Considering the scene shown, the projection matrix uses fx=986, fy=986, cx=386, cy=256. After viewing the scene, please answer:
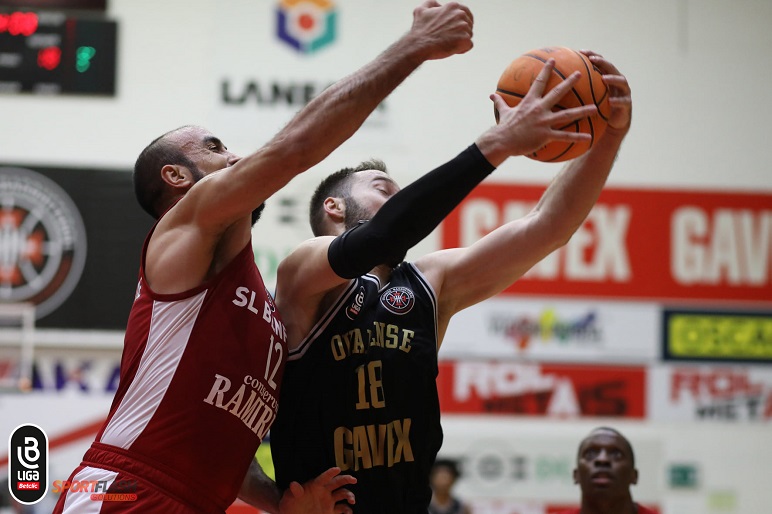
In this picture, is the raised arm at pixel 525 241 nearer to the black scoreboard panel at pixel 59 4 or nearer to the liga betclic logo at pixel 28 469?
the liga betclic logo at pixel 28 469

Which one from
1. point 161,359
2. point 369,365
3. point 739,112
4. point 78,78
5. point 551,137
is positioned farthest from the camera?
point 739,112

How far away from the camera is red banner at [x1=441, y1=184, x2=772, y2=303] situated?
357 inches

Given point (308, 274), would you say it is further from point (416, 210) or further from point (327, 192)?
point (327, 192)

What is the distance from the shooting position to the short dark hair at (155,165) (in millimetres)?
3492

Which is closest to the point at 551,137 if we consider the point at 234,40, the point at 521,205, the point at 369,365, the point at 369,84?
the point at 369,84

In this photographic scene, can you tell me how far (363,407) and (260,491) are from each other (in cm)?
51

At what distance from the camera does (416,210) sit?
2.93m

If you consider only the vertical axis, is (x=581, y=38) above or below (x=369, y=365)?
above

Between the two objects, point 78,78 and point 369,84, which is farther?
point 78,78

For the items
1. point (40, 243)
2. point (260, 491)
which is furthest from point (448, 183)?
point (40, 243)

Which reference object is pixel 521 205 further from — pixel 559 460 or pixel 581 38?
pixel 559 460

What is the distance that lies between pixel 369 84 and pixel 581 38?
22.5 ft

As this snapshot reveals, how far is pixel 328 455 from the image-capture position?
3.39m

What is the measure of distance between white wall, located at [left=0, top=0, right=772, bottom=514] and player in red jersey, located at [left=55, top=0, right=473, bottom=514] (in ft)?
18.5
